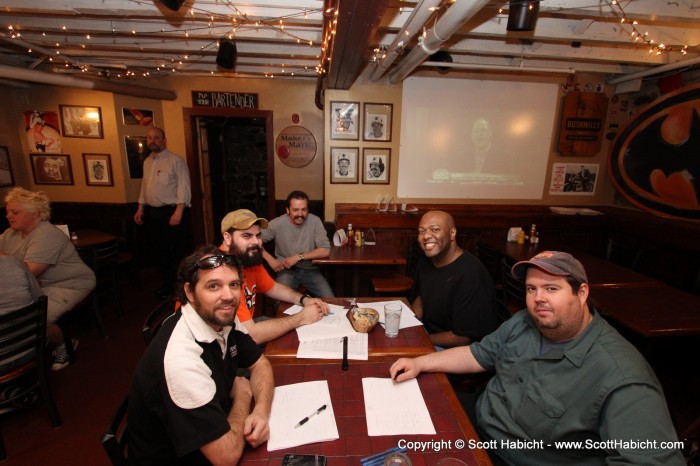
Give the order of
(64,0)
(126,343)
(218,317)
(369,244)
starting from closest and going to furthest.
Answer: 1. (218,317)
2. (64,0)
3. (126,343)
4. (369,244)

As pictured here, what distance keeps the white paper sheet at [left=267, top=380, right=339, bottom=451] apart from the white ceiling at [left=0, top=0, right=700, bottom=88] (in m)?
2.09

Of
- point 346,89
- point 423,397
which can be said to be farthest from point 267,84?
point 423,397

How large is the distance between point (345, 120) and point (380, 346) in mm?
3769

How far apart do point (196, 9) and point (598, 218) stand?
5.83 metres

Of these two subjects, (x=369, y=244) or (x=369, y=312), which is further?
(x=369, y=244)

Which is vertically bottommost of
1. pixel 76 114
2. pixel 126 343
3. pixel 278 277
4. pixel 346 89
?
pixel 126 343

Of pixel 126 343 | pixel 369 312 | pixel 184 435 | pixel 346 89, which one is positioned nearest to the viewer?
pixel 184 435

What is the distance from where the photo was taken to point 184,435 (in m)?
1.06

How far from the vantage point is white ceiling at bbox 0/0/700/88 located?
2.88m

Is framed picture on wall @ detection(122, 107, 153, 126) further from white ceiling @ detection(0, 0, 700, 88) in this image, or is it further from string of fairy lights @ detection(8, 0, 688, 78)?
string of fairy lights @ detection(8, 0, 688, 78)

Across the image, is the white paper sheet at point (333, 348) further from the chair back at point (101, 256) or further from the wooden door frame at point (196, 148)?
the wooden door frame at point (196, 148)

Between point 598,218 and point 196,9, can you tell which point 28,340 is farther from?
point 598,218

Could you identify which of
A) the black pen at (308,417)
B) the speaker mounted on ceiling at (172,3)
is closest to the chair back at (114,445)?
the black pen at (308,417)

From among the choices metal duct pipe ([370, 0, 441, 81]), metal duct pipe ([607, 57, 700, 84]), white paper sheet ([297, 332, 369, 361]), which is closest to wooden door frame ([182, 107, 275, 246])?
metal duct pipe ([370, 0, 441, 81])
